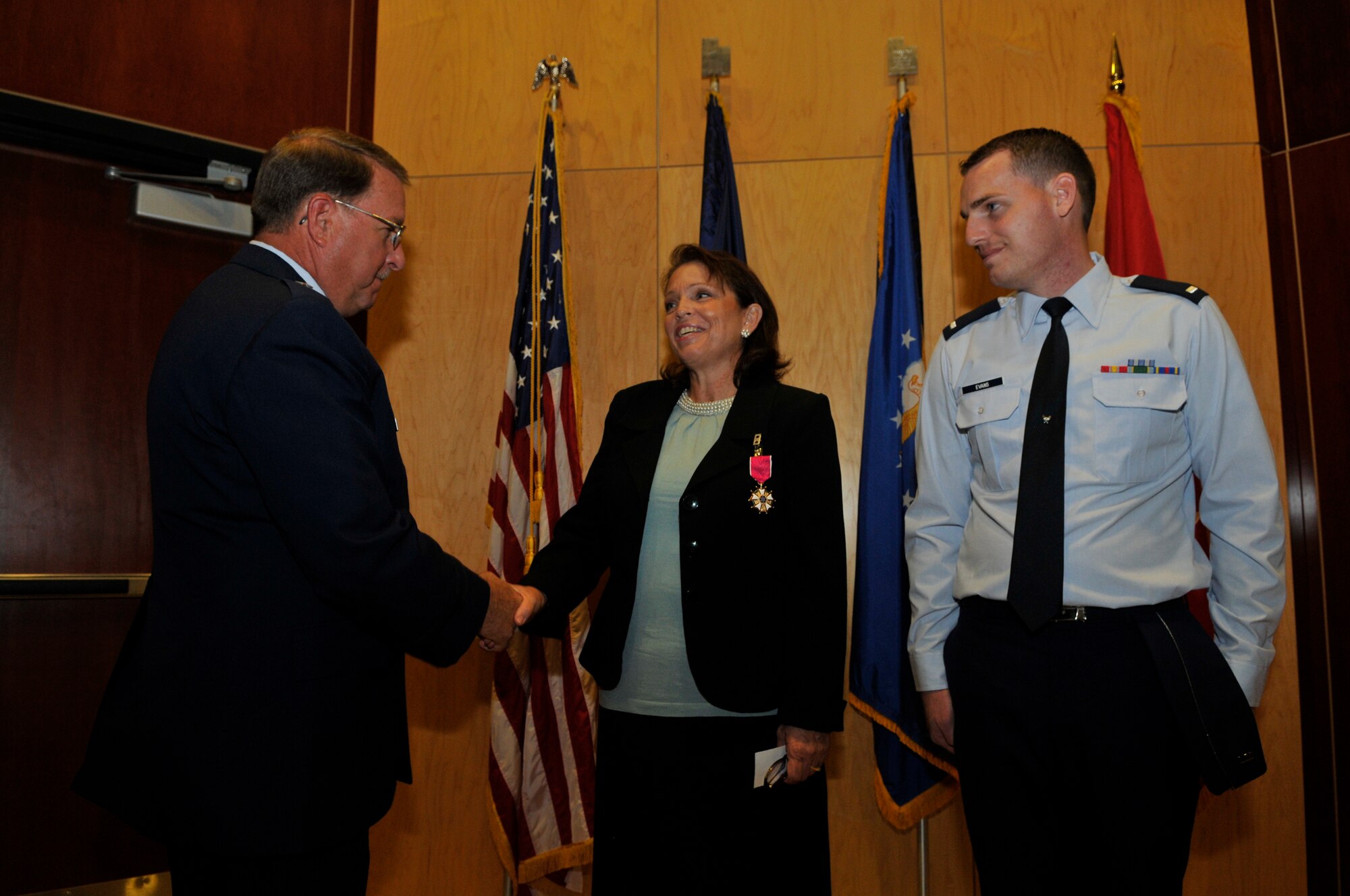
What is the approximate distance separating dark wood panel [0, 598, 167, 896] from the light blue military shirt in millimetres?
2415

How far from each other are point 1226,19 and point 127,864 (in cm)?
463

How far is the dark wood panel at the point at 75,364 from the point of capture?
106 inches

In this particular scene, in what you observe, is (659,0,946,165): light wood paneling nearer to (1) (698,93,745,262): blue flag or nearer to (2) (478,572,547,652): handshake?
(1) (698,93,745,262): blue flag

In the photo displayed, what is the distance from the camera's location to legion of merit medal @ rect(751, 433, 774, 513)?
2131 millimetres

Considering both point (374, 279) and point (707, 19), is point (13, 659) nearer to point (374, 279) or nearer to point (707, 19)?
point (374, 279)

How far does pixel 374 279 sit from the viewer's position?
1960 millimetres

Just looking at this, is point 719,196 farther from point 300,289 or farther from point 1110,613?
point 1110,613

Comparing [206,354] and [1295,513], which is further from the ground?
[206,354]

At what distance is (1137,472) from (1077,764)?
577mm

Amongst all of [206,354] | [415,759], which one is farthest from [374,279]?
[415,759]

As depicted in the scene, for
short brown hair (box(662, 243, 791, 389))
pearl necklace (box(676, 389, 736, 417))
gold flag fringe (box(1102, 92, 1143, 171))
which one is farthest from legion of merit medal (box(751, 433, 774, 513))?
gold flag fringe (box(1102, 92, 1143, 171))

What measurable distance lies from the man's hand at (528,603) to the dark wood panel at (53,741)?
4.76ft

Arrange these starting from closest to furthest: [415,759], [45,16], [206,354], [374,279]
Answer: [206,354], [374,279], [45,16], [415,759]

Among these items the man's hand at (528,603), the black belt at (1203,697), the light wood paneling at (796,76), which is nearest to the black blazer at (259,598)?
the man's hand at (528,603)
